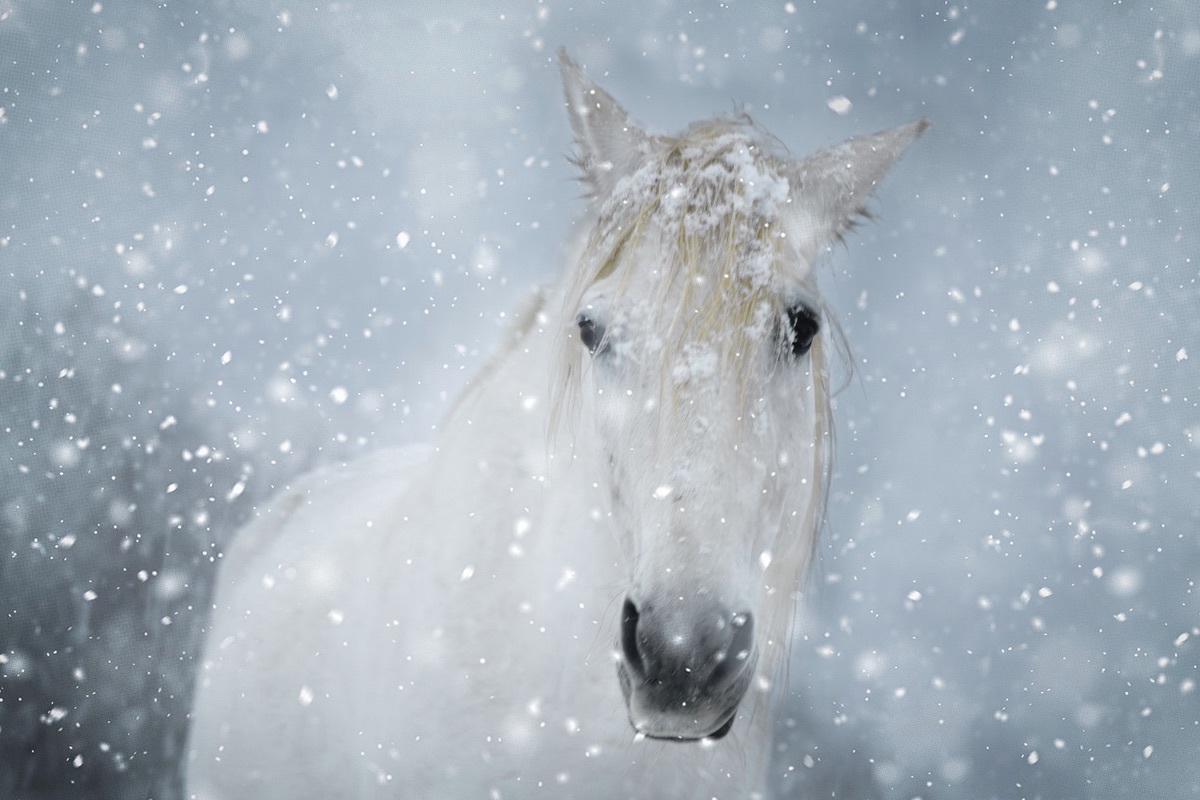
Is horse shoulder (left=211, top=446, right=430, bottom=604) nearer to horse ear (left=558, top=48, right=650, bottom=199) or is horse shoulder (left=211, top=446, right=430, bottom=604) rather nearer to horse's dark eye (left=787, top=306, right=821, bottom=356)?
horse ear (left=558, top=48, right=650, bottom=199)

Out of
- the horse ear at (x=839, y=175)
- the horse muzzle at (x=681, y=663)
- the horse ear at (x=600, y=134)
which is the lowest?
the horse muzzle at (x=681, y=663)

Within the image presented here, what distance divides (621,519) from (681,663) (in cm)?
23

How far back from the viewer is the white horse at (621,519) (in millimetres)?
702

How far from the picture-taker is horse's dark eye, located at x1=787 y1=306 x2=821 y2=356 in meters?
0.88

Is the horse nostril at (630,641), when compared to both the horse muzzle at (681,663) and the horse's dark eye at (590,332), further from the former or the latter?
the horse's dark eye at (590,332)

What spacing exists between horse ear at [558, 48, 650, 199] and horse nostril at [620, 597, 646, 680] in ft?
2.46

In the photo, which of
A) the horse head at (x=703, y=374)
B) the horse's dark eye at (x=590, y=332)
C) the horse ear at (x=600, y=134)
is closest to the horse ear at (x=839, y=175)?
the horse head at (x=703, y=374)

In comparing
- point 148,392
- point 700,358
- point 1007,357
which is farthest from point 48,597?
point 1007,357

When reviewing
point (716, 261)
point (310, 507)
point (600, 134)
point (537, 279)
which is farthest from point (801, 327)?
point (310, 507)

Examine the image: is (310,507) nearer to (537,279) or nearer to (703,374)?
(537,279)

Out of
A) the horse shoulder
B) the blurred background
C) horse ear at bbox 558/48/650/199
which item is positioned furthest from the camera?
the blurred background

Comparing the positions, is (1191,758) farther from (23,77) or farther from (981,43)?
(23,77)

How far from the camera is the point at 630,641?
2.20ft

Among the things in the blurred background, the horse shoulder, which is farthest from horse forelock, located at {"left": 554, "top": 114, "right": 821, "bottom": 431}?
the blurred background
